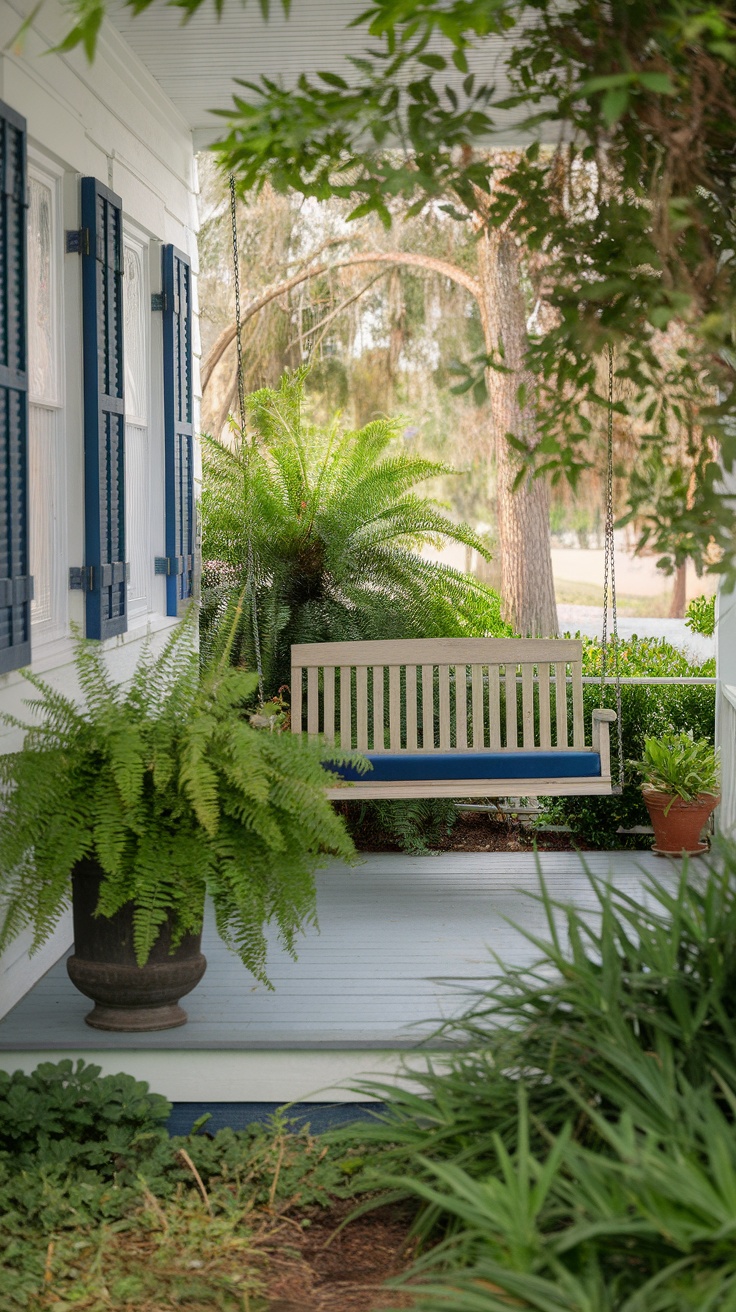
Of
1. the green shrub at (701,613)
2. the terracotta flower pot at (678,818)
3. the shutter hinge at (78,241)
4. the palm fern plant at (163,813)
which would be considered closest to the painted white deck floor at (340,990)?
the terracotta flower pot at (678,818)

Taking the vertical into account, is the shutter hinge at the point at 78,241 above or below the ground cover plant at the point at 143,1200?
above

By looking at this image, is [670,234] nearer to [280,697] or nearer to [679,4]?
[679,4]

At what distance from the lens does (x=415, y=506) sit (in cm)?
618

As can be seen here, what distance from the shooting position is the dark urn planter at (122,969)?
10.7 feet

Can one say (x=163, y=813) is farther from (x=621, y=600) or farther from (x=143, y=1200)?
(x=621, y=600)

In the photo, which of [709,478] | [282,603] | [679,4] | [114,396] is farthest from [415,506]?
[679,4]

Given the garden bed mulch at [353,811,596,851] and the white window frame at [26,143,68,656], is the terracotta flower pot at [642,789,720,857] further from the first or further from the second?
the white window frame at [26,143,68,656]

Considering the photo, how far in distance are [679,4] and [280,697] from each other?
13.8ft

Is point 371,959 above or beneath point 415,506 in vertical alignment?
beneath

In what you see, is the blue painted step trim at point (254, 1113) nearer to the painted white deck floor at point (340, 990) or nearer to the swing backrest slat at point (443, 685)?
the painted white deck floor at point (340, 990)

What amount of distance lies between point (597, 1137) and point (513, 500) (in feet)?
27.7

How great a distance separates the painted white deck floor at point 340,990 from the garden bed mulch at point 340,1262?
1.34ft

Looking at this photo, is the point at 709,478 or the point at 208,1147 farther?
the point at 208,1147

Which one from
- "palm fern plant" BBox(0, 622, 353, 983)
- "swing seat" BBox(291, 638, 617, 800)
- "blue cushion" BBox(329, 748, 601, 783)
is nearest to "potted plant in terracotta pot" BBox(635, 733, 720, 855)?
"swing seat" BBox(291, 638, 617, 800)
